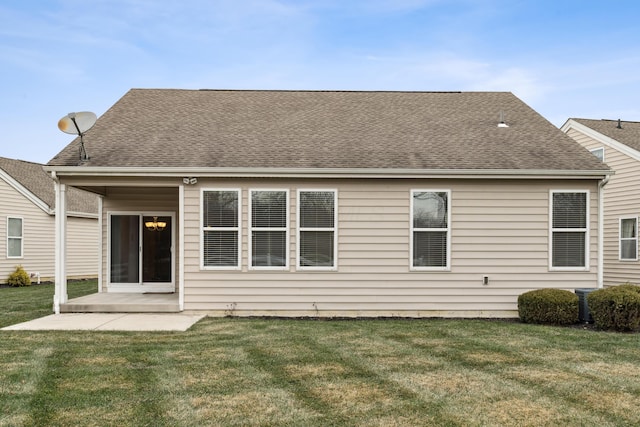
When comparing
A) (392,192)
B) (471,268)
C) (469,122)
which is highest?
(469,122)

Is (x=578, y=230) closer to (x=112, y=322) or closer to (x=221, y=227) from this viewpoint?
(x=221, y=227)

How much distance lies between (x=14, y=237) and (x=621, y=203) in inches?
786

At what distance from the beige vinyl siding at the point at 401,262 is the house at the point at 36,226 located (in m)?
12.1

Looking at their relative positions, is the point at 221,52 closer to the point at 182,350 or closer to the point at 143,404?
the point at 182,350

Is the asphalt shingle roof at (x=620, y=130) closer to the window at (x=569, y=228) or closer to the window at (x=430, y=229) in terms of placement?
the window at (x=569, y=228)

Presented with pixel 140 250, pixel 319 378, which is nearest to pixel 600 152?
pixel 140 250

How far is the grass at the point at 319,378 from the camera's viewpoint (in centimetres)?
480

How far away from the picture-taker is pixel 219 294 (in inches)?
428

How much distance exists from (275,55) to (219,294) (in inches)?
507

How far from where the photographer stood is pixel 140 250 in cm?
1336

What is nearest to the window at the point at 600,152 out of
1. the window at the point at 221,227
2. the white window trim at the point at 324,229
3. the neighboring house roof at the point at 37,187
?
the white window trim at the point at 324,229

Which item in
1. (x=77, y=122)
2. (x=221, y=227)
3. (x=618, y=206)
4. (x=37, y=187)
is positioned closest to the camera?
(x=221, y=227)

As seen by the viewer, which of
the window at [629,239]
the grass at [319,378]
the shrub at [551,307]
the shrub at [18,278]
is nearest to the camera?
the grass at [319,378]

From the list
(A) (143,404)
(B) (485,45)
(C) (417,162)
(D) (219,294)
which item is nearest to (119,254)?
(D) (219,294)
